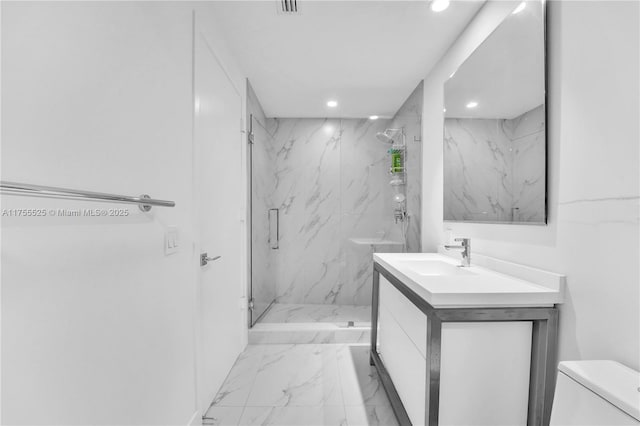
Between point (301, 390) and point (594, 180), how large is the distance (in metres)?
1.91

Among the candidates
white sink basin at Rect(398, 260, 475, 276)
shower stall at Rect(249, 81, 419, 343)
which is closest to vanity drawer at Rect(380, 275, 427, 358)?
white sink basin at Rect(398, 260, 475, 276)

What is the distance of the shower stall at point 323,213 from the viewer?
2783mm

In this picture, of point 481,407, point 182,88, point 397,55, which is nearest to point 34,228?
point 182,88

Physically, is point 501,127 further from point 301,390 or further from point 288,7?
point 301,390

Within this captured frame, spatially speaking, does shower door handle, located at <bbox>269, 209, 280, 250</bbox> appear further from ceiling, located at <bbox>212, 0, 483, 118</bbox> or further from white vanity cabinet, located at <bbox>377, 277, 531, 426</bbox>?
white vanity cabinet, located at <bbox>377, 277, 531, 426</bbox>

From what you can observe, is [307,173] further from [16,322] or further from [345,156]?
[16,322]

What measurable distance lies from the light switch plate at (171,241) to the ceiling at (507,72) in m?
1.71

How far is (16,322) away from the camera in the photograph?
1.93ft

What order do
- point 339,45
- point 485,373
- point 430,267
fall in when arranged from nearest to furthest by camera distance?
point 485,373, point 430,267, point 339,45

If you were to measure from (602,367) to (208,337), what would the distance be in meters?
1.73

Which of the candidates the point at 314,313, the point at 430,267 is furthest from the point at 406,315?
the point at 314,313

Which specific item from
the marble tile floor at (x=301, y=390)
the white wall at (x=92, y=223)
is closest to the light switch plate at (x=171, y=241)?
the white wall at (x=92, y=223)

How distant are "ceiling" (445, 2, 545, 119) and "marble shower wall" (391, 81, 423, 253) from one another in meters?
0.66

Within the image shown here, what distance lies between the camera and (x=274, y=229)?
10.5 feet
